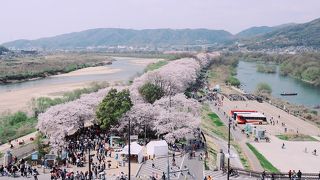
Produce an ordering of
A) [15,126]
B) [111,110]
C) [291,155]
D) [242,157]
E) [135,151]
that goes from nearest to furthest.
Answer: [135,151]
[242,157]
[111,110]
[291,155]
[15,126]

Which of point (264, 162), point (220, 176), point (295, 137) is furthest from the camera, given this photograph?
point (295, 137)

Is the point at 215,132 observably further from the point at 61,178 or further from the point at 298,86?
the point at 298,86

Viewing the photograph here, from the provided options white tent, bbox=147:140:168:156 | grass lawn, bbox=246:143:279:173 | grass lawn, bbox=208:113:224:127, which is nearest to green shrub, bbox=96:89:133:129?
white tent, bbox=147:140:168:156

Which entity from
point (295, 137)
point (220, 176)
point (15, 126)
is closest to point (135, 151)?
point (220, 176)

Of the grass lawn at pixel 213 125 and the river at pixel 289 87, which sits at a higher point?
the grass lawn at pixel 213 125

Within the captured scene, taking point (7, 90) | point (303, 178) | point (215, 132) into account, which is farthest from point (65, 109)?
point (7, 90)

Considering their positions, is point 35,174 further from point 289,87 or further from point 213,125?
point 289,87

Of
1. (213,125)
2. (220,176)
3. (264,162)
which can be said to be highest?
(220,176)

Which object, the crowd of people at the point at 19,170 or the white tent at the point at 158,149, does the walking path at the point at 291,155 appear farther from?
the crowd of people at the point at 19,170

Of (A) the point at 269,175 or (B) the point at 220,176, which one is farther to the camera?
(A) the point at 269,175

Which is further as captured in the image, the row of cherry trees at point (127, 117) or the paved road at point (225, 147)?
the row of cherry trees at point (127, 117)

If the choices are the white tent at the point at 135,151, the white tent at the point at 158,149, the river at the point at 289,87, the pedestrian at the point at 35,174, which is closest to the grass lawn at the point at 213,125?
the white tent at the point at 158,149

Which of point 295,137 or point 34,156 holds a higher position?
point 34,156

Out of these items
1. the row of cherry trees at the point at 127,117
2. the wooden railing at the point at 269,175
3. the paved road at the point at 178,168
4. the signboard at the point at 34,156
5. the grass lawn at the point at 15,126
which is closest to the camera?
the paved road at the point at 178,168
